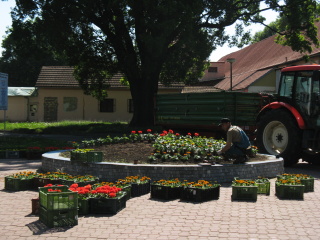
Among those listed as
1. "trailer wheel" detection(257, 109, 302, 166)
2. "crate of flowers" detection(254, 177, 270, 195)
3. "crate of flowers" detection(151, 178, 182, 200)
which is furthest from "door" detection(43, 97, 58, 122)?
"crate of flowers" detection(254, 177, 270, 195)

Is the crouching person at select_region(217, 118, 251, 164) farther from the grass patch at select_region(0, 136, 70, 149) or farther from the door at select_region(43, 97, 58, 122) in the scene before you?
the door at select_region(43, 97, 58, 122)

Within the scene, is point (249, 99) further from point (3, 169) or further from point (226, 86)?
point (226, 86)

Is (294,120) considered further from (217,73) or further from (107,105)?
(217,73)

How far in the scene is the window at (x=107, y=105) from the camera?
44188 millimetres

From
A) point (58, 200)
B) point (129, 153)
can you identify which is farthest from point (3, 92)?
point (58, 200)

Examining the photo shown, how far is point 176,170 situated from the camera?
974cm

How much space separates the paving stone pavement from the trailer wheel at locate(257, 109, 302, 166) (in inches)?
168

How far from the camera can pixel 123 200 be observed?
7785 millimetres

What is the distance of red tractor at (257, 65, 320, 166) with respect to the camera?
41.9 feet

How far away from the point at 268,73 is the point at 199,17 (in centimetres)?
1877

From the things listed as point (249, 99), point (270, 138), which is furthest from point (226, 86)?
point (270, 138)

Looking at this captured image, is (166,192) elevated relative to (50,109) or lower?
lower

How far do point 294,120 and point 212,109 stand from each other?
19.0ft

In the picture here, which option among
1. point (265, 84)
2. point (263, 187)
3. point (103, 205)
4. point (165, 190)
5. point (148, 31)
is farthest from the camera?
point (265, 84)
